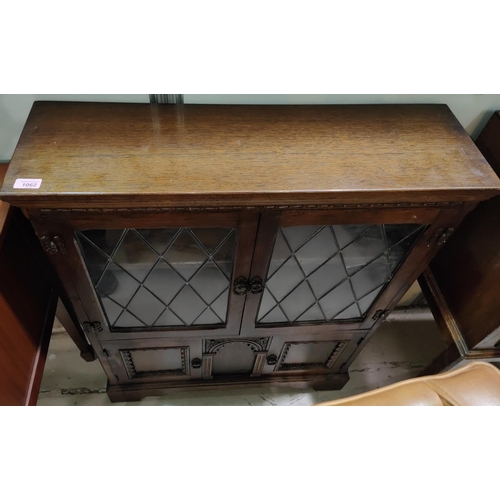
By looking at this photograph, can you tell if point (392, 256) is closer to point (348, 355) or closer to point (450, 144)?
point (450, 144)

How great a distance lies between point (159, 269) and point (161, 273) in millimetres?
12

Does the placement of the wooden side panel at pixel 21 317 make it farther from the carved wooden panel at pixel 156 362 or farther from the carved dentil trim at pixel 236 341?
the carved dentil trim at pixel 236 341

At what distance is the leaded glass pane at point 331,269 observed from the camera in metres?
0.66

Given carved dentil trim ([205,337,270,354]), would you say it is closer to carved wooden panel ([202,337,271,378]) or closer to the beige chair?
carved wooden panel ([202,337,271,378])

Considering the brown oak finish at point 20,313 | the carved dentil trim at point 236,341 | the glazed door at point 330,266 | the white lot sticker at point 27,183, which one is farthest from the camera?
the carved dentil trim at point 236,341

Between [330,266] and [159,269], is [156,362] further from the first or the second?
[330,266]

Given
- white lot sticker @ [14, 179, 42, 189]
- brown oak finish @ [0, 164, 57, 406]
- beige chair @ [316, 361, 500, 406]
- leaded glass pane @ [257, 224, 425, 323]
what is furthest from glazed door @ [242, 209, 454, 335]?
Answer: brown oak finish @ [0, 164, 57, 406]

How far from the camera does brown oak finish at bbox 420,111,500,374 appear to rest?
2.60ft

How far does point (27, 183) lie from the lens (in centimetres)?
52

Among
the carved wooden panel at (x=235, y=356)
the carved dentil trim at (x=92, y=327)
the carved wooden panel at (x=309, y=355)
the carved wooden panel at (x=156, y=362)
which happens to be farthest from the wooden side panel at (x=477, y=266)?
the carved dentil trim at (x=92, y=327)

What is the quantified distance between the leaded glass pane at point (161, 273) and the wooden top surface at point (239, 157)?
93 millimetres

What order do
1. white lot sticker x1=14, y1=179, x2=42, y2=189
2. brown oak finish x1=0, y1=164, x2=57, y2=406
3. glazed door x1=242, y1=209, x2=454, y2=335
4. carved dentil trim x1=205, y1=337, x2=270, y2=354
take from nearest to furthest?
white lot sticker x1=14, y1=179, x2=42, y2=189, glazed door x1=242, y1=209, x2=454, y2=335, brown oak finish x1=0, y1=164, x2=57, y2=406, carved dentil trim x1=205, y1=337, x2=270, y2=354

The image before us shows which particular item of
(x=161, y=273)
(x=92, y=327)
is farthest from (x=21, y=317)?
(x=161, y=273)
